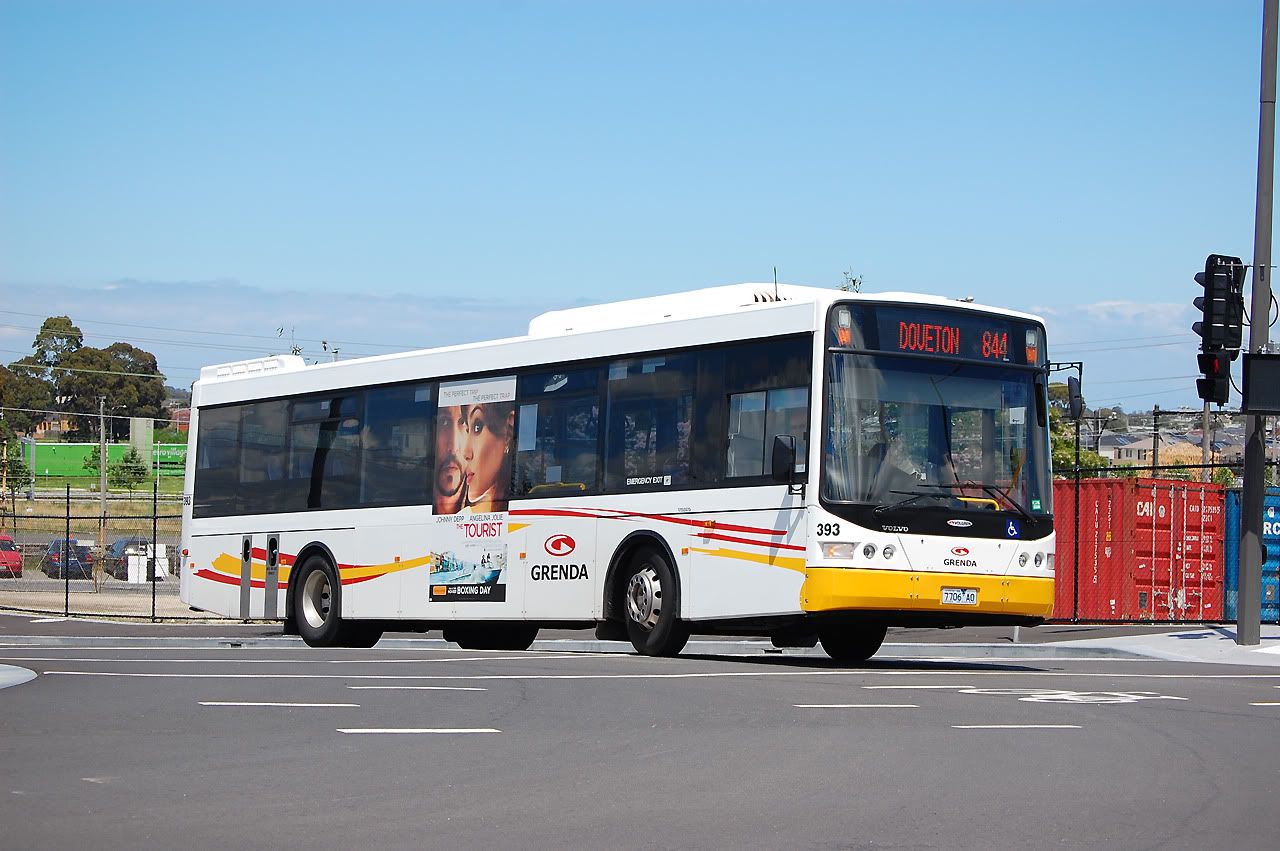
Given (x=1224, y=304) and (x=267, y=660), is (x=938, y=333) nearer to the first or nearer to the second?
(x=1224, y=304)

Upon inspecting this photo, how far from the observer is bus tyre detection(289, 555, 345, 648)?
22.7m

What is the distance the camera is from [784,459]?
1631 cm

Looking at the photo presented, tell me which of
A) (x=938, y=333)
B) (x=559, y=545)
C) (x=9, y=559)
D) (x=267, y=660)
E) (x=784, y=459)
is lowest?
(x=9, y=559)

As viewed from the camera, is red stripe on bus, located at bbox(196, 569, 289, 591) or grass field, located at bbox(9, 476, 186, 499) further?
grass field, located at bbox(9, 476, 186, 499)

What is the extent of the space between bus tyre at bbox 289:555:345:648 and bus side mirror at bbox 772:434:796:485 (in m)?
8.02

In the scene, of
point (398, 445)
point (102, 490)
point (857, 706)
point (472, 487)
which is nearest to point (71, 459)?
point (102, 490)

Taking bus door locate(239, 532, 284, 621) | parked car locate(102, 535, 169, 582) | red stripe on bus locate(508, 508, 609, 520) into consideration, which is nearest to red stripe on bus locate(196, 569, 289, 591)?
bus door locate(239, 532, 284, 621)

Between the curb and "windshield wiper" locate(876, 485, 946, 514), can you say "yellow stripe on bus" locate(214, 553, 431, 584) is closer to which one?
the curb

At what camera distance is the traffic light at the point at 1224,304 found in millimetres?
20453

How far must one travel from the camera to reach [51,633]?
88.1 ft

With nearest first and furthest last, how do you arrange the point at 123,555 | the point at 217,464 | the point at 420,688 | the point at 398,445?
1. the point at 420,688
2. the point at 398,445
3. the point at 217,464
4. the point at 123,555

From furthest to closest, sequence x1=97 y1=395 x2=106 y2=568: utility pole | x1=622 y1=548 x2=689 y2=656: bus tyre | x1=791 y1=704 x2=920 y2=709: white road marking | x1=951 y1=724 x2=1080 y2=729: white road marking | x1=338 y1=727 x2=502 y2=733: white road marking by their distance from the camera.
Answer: x1=97 y1=395 x2=106 y2=568: utility pole
x1=622 y1=548 x2=689 y2=656: bus tyre
x1=791 y1=704 x2=920 y2=709: white road marking
x1=951 y1=724 x2=1080 y2=729: white road marking
x1=338 y1=727 x2=502 y2=733: white road marking

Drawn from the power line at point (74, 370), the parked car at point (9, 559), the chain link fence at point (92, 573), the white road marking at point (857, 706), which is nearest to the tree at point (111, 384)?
the power line at point (74, 370)

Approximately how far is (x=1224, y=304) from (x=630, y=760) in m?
13.3
